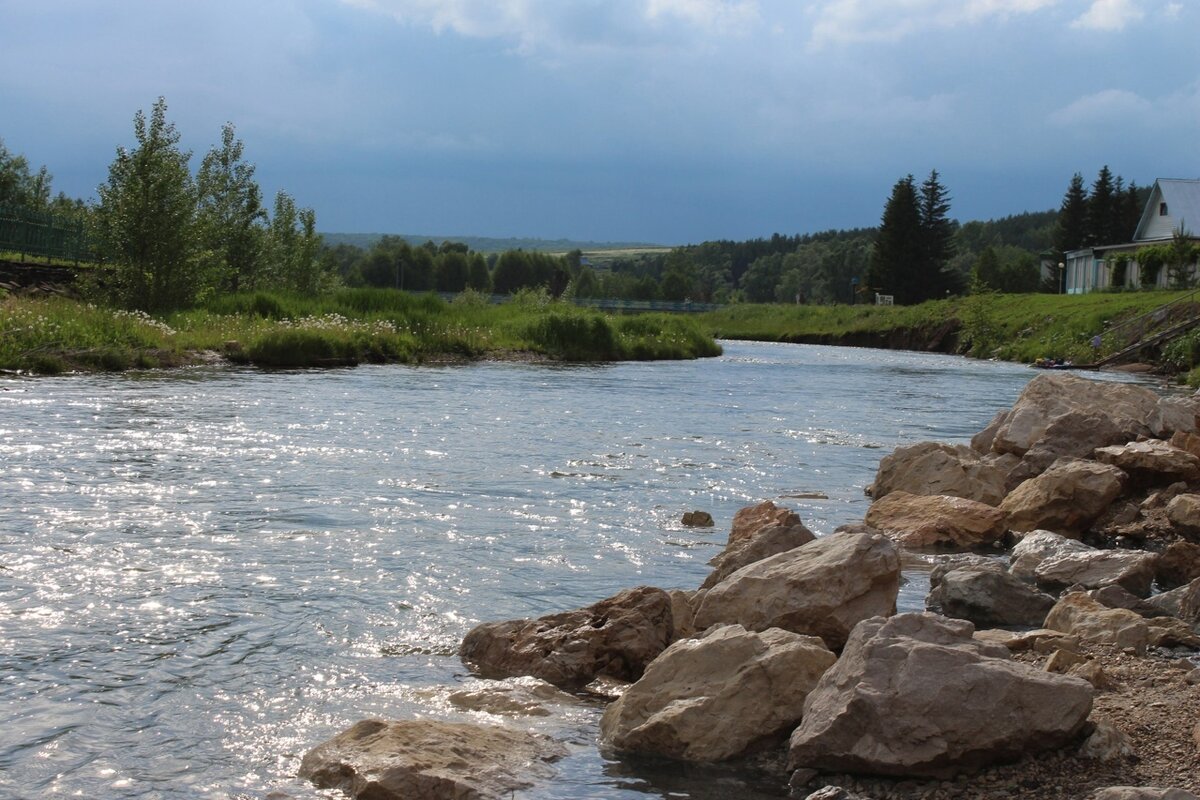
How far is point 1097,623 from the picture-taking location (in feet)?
24.2

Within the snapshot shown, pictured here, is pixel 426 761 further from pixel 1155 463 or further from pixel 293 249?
pixel 293 249

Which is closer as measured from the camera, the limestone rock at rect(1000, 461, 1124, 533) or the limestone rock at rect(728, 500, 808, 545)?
the limestone rock at rect(728, 500, 808, 545)

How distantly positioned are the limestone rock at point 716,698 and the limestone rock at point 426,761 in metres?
0.43

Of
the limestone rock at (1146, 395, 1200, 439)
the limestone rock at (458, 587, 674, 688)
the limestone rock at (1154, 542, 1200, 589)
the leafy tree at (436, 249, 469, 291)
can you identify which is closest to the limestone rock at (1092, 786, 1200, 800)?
the limestone rock at (458, 587, 674, 688)

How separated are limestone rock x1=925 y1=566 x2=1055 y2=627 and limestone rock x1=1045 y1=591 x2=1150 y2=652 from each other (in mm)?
334

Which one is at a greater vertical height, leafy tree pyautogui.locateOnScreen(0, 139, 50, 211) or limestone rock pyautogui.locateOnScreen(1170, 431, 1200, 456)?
leafy tree pyautogui.locateOnScreen(0, 139, 50, 211)

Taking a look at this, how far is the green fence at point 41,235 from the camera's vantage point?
1715 inches

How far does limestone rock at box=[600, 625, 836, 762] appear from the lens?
5875 mm

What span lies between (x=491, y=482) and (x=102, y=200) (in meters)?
29.4

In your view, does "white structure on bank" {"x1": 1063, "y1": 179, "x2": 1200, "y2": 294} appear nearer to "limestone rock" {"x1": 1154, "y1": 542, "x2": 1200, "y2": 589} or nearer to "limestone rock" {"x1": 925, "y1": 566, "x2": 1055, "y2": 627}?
"limestone rock" {"x1": 1154, "y1": 542, "x2": 1200, "y2": 589}

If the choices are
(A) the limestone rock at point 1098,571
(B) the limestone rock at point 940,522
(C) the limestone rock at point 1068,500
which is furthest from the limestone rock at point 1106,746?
(C) the limestone rock at point 1068,500

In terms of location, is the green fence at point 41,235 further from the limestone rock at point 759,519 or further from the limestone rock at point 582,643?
the limestone rock at point 582,643

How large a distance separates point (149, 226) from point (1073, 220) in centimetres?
8512

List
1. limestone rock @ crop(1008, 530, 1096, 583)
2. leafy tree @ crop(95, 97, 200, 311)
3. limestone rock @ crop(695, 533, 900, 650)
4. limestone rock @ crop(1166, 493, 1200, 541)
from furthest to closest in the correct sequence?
1. leafy tree @ crop(95, 97, 200, 311)
2. limestone rock @ crop(1166, 493, 1200, 541)
3. limestone rock @ crop(1008, 530, 1096, 583)
4. limestone rock @ crop(695, 533, 900, 650)
